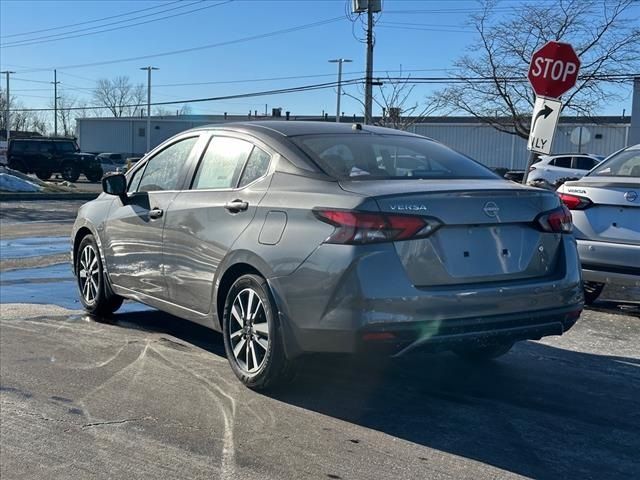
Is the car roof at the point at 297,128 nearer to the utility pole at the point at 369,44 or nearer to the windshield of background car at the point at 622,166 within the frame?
the windshield of background car at the point at 622,166

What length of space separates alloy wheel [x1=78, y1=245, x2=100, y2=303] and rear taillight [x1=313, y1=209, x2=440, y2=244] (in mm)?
3485

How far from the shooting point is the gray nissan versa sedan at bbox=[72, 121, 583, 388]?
164 inches

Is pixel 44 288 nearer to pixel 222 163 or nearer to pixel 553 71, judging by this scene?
pixel 222 163

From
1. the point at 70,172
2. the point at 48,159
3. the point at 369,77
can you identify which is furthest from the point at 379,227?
the point at 48,159

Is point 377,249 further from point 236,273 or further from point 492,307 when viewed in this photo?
point 236,273

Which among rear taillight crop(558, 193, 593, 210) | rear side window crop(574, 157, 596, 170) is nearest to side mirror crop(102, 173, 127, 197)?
rear taillight crop(558, 193, 593, 210)

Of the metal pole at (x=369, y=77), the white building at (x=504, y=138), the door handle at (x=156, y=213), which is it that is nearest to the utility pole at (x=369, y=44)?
the metal pole at (x=369, y=77)

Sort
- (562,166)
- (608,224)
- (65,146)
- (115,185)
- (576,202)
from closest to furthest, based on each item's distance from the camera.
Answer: (115,185), (608,224), (576,202), (562,166), (65,146)

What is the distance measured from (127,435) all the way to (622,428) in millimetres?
2786

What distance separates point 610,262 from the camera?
268 inches

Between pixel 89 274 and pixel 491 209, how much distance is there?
4.17 meters

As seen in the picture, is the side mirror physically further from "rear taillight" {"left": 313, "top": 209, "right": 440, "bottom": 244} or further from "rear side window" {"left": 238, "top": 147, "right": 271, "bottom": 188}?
"rear taillight" {"left": 313, "top": 209, "right": 440, "bottom": 244}

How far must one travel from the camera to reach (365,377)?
5312 millimetres

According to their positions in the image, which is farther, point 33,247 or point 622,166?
point 33,247
